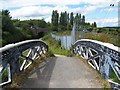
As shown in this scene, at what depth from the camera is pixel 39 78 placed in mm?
7605

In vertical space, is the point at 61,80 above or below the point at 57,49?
above

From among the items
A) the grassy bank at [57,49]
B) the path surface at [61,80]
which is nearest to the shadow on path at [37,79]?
the path surface at [61,80]

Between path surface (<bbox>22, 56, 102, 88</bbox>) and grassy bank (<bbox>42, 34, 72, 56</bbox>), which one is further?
grassy bank (<bbox>42, 34, 72, 56</bbox>)

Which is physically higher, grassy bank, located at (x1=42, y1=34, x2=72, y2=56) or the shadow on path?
the shadow on path

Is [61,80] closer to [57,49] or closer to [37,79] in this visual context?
[37,79]

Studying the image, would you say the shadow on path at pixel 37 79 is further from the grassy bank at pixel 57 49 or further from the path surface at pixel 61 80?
the grassy bank at pixel 57 49

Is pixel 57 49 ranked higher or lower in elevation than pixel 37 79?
lower

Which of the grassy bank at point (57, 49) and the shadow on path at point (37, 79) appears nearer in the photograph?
the shadow on path at point (37, 79)

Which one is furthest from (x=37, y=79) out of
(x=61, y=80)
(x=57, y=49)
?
(x=57, y=49)

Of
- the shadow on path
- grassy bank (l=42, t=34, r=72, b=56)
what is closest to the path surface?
the shadow on path

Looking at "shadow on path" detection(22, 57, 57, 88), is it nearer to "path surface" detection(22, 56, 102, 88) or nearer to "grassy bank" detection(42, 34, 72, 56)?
"path surface" detection(22, 56, 102, 88)

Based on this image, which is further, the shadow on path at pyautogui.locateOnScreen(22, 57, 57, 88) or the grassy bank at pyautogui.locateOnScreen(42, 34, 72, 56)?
the grassy bank at pyautogui.locateOnScreen(42, 34, 72, 56)

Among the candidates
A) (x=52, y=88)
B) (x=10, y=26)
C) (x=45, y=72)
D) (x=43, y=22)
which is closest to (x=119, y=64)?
(x=52, y=88)

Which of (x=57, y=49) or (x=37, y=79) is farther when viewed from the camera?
(x=57, y=49)
